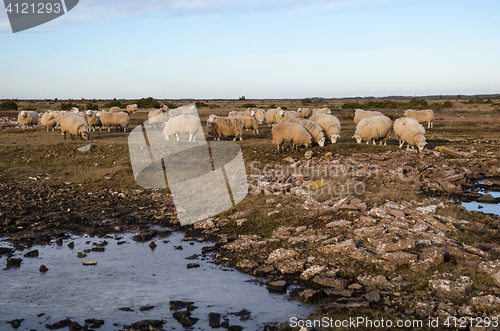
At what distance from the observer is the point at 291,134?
1931 centimetres

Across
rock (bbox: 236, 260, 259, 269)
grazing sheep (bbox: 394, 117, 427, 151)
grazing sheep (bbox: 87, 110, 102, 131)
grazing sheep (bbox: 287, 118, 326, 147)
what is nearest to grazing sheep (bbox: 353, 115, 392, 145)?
grazing sheep (bbox: 394, 117, 427, 151)

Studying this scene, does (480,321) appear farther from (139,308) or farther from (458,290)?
(139,308)

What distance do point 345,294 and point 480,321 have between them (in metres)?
2.00

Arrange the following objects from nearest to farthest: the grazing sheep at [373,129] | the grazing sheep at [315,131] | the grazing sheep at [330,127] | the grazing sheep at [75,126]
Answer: the grazing sheep at [315,131]
the grazing sheep at [373,129]
the grazing sheep at [330,127]
the grazing sheep at [75,126]

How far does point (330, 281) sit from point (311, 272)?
0.54 meters

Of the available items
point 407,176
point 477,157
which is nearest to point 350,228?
point 407,176

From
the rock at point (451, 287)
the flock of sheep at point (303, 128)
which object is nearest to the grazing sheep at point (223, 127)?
the flock of sheep at point (303, 128)

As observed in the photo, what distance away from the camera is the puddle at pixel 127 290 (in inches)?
242

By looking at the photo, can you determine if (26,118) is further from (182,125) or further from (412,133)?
(412,133)

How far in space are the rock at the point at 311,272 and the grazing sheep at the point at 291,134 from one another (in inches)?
482

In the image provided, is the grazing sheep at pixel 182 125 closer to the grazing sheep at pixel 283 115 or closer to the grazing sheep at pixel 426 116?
the grazing sheep at pixel 283 115

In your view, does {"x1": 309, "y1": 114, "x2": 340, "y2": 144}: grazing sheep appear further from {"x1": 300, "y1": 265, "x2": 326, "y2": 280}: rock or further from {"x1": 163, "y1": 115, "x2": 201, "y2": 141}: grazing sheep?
{"x1": 300, "y1": 265, "x2": 326, "y2": 280}: rock

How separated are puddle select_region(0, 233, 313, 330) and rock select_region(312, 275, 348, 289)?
786 millimetres

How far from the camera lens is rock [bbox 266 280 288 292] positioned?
23.0 feet
